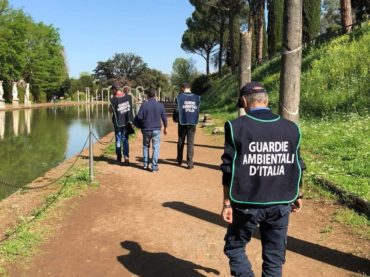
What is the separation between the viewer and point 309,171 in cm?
826

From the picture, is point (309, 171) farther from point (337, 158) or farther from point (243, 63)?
point (243, 63)

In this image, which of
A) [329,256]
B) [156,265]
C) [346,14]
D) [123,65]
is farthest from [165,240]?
[123,65]

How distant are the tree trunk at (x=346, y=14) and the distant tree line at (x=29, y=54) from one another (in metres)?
50.3

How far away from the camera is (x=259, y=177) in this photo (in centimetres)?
350

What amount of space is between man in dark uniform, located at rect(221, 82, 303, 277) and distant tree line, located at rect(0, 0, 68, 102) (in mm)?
61677

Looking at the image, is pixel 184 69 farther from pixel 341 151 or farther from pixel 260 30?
pixel 341 151

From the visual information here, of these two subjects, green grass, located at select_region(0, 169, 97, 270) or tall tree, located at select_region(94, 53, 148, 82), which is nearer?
green grass, located at select_region(0, 169, 97, 270)

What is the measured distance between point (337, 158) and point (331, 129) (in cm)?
288

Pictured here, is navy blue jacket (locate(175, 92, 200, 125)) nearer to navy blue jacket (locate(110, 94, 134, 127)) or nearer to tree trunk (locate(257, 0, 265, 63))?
navy blue jacket (locate(110, 94, 134, 127))

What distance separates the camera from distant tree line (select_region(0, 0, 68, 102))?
6106 centimetres

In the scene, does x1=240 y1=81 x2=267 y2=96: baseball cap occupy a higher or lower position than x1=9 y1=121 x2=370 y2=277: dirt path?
higher

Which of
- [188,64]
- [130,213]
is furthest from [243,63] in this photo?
[188,64]

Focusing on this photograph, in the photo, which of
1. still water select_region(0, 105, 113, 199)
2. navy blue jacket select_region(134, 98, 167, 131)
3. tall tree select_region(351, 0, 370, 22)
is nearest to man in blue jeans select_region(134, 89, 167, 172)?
navy blue jacket select_region(134, 98, 167, 131)

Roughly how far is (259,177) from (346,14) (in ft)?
61.5
